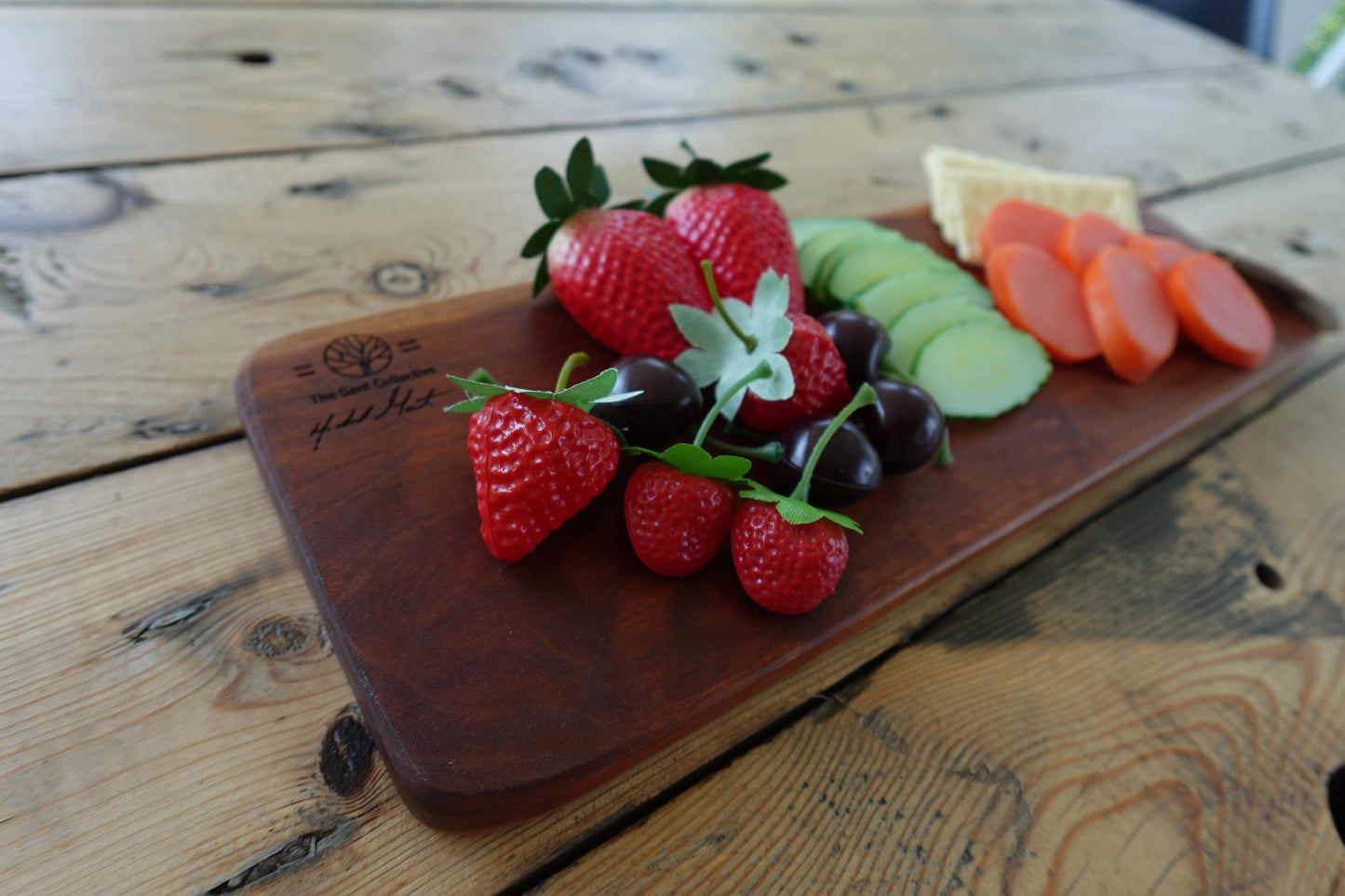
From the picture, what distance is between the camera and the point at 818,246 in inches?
48.1

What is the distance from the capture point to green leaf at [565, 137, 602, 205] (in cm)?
92

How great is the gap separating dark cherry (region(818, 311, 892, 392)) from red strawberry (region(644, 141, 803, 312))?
0.08m

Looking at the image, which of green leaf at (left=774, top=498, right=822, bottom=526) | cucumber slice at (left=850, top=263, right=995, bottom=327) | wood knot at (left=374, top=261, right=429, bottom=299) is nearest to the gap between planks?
wood knot at (left=374, top=261, right=429, bottom=299)

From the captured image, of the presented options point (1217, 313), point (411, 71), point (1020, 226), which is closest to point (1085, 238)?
point (1020, 226)

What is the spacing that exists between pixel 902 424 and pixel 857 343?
4.7 inches

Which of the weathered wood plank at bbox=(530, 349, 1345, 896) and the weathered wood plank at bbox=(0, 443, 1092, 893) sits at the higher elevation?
the weathered wood plank at bbox=(0, 443, 1092, 893)

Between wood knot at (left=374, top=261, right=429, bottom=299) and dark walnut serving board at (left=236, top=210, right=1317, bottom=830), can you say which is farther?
wood knot at (left=374, top=261, right=429, bottom=299)

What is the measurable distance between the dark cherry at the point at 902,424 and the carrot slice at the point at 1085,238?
62 centimetres

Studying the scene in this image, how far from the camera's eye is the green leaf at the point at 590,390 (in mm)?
705

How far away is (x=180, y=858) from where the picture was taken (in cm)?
63

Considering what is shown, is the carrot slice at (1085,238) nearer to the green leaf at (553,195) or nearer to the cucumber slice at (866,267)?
the cucumber slice at (866,267)

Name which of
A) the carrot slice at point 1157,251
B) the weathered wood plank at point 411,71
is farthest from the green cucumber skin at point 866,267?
the weathered wood plank at point 411,71

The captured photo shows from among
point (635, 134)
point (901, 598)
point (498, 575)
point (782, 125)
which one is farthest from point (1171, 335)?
point (498, 575)
